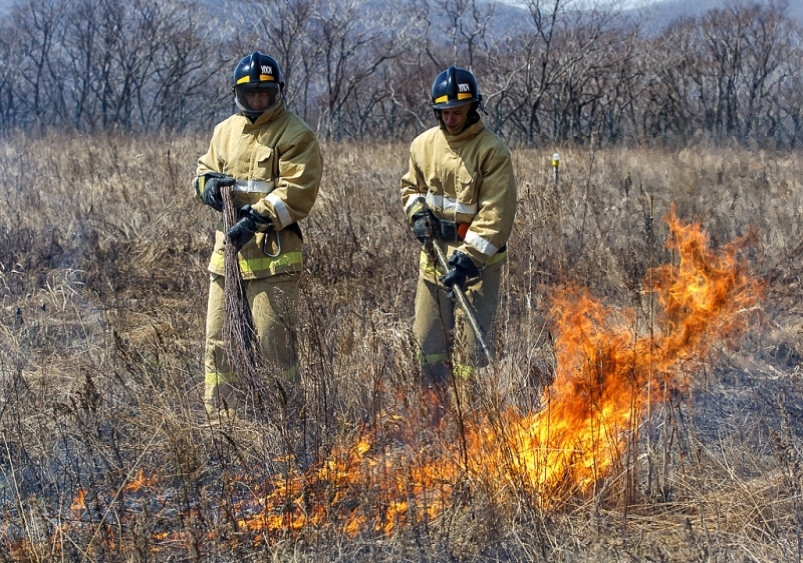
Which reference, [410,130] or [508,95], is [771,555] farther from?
[410,130]

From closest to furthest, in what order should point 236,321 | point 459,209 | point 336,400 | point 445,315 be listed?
point 336,400 < point 236,321 < point 459,209 < point 445,315

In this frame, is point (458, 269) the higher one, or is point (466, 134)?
point (466, 134)

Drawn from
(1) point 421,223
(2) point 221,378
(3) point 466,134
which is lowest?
(2) point 221,378

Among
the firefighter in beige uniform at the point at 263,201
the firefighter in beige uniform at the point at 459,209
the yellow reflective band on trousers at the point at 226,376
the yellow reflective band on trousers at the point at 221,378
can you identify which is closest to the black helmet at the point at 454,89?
the firefighter in beige uniform at the point at 459,209

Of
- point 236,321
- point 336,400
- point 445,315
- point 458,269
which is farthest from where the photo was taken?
point 445,315

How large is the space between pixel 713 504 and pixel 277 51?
853 inches

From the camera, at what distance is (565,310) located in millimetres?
4750

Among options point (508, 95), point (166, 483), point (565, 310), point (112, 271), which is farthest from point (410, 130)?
point (166, 483)

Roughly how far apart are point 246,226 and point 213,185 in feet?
1.06

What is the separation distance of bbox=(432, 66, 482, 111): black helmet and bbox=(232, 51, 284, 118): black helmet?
0.78m

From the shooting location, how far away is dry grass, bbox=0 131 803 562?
262 centimetres

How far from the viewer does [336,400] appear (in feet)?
11.5

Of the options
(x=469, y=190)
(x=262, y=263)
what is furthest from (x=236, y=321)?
(x=469, y=190)

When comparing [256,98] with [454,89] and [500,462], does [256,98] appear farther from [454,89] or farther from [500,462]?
[500,462]
